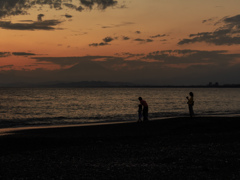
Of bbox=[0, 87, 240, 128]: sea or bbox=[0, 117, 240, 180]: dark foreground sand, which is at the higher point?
bbox=[0, 117, 240, 180]: dark foreground sand

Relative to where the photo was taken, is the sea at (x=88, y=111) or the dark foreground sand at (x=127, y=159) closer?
the dark foreground sand at (x=127, y=159)

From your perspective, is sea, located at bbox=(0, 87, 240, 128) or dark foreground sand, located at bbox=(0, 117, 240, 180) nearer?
dark foreground sand, located at bbox=(0, 117, 240, 180)

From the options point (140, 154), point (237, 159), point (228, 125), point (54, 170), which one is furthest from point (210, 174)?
point (228, 125)

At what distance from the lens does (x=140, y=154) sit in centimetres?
1303

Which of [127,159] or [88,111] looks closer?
[127,159]

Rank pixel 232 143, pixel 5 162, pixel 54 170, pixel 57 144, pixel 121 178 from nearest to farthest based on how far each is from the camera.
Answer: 1. pixel 121 178
2. pixel 54 170
3. pixel 5 162
4. pixel 232 143
5. pixel 57 144

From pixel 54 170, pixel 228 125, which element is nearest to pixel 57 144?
pixel 54 170

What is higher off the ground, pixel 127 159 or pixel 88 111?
pixel 127 159

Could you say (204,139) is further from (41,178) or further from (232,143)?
(41,178)

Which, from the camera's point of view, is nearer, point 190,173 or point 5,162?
point 190,173

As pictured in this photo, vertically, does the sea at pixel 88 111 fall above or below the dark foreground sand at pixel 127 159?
below

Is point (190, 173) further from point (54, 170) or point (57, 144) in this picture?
point (57, 144)

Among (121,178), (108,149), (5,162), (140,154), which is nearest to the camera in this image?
(121,178)

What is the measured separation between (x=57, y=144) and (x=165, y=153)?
22.5 feet
